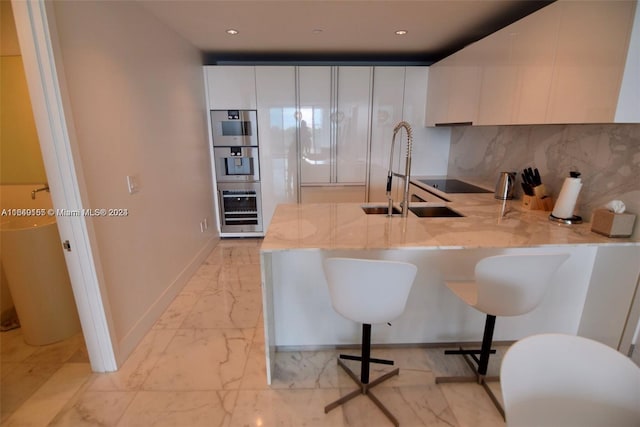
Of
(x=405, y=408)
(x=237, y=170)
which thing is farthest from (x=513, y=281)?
(x=237, y=170)

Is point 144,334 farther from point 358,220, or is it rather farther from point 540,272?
point 540,272

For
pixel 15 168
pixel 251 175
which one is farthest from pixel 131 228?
pixel 251 175

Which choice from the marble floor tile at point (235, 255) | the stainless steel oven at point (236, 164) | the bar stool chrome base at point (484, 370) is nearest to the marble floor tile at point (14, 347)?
the marble floor tile at point (235, 255)

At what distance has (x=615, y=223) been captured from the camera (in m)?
1.61

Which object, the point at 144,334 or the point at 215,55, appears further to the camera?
the point at 215,55

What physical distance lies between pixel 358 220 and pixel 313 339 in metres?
0.87

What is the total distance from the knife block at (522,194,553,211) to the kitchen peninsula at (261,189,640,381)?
14 cm

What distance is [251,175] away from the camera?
401 cm

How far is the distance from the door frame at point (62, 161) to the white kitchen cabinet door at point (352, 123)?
9.24ft

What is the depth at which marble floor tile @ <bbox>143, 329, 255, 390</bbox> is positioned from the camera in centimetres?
184

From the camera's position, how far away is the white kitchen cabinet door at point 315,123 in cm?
372

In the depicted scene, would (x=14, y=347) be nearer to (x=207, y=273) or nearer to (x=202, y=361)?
(x=202, y=361)

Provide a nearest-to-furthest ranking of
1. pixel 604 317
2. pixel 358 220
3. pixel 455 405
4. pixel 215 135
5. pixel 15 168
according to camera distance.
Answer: pixel 455 405 → pixel 604 317 → pixel 358 220 → pixel 15 168 → pixel 215 135

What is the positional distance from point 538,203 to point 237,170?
324 cm
